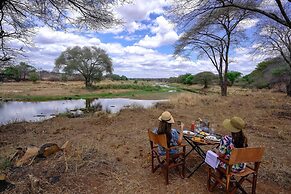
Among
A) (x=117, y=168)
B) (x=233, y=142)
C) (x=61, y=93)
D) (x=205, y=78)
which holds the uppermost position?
(x=205, y=78)

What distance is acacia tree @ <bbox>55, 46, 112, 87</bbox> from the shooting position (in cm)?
3828

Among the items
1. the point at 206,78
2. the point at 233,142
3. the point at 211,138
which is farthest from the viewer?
the point at 206,78

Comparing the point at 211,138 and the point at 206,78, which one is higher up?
the point at 206,78

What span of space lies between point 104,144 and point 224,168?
129 inches

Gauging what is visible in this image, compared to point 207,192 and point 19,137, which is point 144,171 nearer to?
point 207,192

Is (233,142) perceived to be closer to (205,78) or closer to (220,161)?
(220,161)

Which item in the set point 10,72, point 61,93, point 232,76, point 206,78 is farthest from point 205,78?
point 10,72

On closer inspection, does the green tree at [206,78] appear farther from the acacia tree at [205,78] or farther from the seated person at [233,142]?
the seated person at [233,142]

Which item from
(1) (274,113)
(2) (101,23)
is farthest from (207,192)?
(1) (274,113)

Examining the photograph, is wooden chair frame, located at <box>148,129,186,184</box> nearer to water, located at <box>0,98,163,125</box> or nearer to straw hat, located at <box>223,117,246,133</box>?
straw hat, located at <box>223,117,246,133</box>

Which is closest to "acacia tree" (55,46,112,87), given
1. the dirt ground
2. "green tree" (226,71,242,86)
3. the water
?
the water

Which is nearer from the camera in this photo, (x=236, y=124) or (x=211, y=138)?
(x=236, y=124)

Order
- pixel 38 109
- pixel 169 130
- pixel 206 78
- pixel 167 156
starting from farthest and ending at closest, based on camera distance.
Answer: pixel 206 78 < pixel 38 109 < pixel 169 130 < pixel 167 156

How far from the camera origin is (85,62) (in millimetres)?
38562
